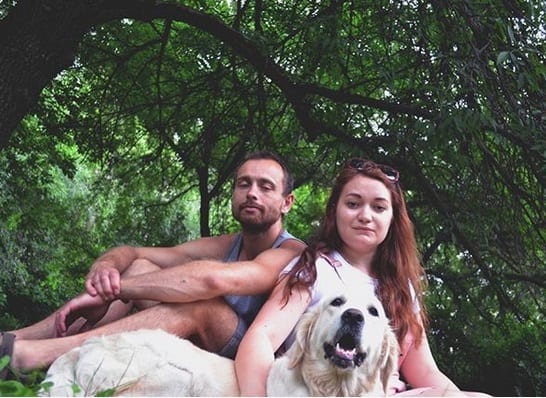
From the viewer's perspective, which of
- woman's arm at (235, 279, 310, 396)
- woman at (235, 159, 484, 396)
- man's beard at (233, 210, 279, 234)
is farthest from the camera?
man's beard at (233, 210, 279, 234)

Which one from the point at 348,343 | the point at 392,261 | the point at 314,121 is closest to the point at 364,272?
the point at 392,261

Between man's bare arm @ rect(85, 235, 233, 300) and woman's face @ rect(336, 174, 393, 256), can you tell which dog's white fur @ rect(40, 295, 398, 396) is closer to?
man's bare arm @ rect(85, 235, 233, 300)

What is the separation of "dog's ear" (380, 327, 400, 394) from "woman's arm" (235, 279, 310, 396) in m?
0.42

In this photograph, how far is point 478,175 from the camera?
18.8 feet

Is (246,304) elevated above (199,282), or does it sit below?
below

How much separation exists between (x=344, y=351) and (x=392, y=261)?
84 centimetres

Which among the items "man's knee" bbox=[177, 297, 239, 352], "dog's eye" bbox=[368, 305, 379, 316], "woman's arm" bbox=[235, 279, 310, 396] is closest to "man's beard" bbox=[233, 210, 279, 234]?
"man's knee" bbox=[177, 297, 239, 352]

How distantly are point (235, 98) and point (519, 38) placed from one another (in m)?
3.39

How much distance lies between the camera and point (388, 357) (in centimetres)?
311

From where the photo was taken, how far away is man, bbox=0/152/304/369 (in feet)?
11.7

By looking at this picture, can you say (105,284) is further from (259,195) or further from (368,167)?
(368,167)

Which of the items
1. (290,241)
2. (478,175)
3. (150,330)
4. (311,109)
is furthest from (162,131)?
(150,330)

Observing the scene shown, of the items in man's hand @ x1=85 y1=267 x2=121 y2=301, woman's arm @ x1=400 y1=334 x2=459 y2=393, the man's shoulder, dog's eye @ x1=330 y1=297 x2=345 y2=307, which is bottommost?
woman's arm @ x1=400 y1=334 x2=459 y2=393

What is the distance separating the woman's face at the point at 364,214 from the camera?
3.57 m
